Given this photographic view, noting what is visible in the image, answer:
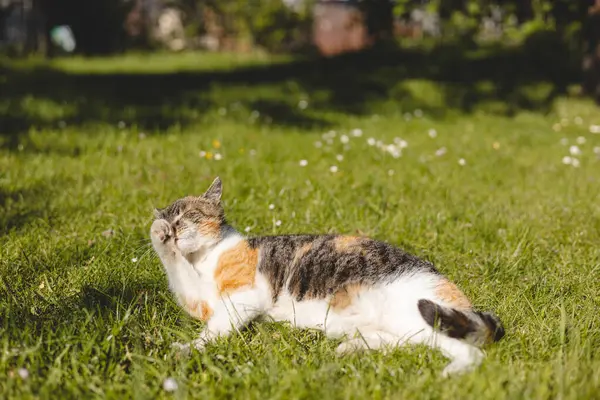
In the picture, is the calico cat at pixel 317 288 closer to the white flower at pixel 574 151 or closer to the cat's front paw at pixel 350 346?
the cat's front paw at pixel 350 346

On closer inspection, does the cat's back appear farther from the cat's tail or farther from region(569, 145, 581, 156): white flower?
region(569, 145, 581, 156): white flower

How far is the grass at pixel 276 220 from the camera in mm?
2088

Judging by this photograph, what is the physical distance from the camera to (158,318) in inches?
101

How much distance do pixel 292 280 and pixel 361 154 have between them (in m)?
3.15

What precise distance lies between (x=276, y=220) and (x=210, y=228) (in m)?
1.06

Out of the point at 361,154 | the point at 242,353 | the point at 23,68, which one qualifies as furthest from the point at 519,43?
the point at 242,353

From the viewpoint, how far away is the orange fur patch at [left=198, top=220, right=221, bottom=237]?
108 inches

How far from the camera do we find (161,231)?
269 cm

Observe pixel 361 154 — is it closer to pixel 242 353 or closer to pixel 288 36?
pixel 242 353

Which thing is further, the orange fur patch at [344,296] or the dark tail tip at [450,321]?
the orange fur patch at [344,296]

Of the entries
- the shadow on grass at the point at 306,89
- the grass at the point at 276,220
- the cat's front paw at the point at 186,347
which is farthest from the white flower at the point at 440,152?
the cat's front paw at the point at 186,347

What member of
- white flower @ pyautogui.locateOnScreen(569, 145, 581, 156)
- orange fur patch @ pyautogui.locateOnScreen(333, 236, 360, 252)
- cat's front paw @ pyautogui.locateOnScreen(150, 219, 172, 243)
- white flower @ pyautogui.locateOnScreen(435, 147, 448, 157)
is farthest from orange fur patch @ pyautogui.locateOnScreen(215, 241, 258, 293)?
white flower @ pyautogui.locateOnScreen(569, 145, 581, 156)

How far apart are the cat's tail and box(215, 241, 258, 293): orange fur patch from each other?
805 millimetres

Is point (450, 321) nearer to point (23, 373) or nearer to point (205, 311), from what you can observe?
point (205, 311)
